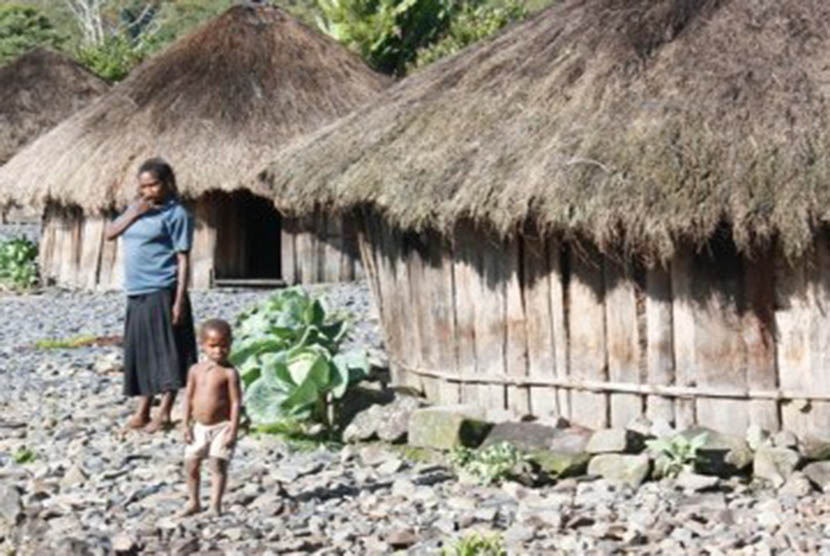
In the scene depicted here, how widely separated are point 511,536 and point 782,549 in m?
1.14

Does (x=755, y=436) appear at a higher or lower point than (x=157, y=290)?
lower

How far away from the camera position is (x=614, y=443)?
8438 mm

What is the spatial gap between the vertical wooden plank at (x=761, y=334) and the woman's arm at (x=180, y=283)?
9.91ft

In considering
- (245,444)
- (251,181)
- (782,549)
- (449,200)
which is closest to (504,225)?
(449,200)

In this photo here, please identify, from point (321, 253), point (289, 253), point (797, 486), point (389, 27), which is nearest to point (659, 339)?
point (797, 486)

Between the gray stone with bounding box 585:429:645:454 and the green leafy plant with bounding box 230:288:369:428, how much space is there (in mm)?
1506

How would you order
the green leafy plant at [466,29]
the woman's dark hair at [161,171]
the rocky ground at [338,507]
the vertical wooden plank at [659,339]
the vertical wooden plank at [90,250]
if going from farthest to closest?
the green leafy plant at [466,29], the vertical wooden plank at [90,250], the woman's dark hair at [161,171], the vertical wooden plank at [659,339], the rocky ground at [338,507]

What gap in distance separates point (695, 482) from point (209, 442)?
7.76ft

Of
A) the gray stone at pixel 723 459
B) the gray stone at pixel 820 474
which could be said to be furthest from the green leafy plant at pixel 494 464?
the gray stone at pixel 820 474

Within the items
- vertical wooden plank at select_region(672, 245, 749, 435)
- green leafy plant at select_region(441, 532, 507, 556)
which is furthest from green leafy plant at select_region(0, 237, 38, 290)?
green leafy plant at select_region(441, 532, 507, 556)

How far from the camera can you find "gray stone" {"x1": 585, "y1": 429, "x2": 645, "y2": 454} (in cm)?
842

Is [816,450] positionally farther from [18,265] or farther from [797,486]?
[18,265]

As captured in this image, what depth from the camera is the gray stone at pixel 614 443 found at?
8422 mm

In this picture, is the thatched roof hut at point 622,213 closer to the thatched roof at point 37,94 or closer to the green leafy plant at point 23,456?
the green leafy plant at point 23,456
